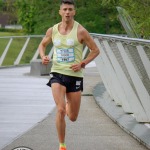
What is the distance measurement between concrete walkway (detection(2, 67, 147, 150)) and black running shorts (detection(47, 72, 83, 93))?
0.91 metres

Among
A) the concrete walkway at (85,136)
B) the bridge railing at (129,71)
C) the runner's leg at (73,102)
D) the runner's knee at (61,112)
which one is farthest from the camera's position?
the bridge railing at (129,71)

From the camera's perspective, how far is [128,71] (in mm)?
9258

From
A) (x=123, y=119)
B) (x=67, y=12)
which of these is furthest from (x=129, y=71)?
(x=67, y=12)

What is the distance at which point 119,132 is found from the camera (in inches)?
362

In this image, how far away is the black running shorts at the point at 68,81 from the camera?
7273 mm

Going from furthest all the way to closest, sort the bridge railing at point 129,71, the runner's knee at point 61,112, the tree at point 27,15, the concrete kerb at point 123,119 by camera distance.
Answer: the tree at point 27,15
the bridge railing at point 129,71
the concrete kerb at point 123,119
the runner's knee at point 61,112

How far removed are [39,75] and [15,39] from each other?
4159mm

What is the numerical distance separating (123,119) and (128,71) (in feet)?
3.32

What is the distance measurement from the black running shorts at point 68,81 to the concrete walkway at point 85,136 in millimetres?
915

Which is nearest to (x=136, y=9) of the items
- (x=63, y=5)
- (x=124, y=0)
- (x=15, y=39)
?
(x=124, y=0)

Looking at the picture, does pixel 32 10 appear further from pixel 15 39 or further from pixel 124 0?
pixel 124 0

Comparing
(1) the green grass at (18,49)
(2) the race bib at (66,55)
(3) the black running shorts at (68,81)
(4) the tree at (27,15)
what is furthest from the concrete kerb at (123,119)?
(4) the tree at (27,15)

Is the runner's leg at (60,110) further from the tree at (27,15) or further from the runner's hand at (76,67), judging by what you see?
the tree at (27,15)

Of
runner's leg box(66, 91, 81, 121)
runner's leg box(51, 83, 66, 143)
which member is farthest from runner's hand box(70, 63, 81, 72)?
runner's leg box(66, 91, 81, 121)
